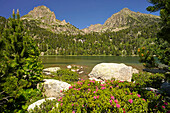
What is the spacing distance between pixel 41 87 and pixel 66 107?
228 inches

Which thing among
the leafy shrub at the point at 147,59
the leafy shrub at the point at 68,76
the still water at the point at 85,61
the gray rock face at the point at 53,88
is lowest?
the still water at the point at 85,61

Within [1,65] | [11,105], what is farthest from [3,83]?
[11,105]

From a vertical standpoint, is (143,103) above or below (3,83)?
below

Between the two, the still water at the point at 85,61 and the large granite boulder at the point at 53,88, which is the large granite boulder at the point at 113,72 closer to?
the large granite boulder at the point at 53,88

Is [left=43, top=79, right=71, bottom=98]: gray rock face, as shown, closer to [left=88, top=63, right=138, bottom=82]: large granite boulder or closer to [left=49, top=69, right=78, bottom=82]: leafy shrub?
[left=49, top=69, right=78, bottom=82]: leafy shrub

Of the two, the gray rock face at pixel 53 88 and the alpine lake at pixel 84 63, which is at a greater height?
the gray rock face at pixel 53 88

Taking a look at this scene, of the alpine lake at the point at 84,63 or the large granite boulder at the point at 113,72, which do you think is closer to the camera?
the large granite boulder at the point at 113,72

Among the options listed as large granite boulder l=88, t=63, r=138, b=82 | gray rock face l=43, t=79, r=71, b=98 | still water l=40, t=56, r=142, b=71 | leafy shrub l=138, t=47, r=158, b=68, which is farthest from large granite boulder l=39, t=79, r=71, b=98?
leafy shrub l=138, t=47, r=158, b=68

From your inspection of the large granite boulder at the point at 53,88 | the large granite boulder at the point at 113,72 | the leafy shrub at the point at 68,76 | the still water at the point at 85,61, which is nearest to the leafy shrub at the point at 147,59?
the large granite boulder at the point at 113,72

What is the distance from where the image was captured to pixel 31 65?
29.5 feet

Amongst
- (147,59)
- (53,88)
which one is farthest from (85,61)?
(53,88)

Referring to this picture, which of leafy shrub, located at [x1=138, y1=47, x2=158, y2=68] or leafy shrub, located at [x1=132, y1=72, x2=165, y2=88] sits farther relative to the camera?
leafy shrub, located at [x1=132, y1=72, x2=165, y2=88]

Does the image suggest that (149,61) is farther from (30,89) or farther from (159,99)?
(30,89)

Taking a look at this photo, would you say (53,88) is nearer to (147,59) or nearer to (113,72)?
(113,72)
